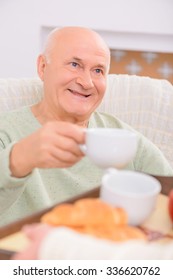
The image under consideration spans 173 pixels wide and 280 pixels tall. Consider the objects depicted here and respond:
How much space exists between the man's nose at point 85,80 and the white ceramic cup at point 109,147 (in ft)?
1.95

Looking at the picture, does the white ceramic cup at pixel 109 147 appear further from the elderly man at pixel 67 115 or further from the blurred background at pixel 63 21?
the blurred background at pixel 63 21

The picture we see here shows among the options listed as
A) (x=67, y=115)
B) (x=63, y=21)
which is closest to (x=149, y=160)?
(x=67, y=115)

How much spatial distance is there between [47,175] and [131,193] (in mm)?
651

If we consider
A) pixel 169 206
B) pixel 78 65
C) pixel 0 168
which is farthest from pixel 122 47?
pixel 169 206

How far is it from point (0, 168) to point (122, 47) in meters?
1.67

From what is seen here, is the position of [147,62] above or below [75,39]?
below

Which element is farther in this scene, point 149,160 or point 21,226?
point 149,160

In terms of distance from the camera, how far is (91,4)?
7.57 ft

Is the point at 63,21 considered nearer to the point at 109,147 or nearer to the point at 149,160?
the point at 149,160

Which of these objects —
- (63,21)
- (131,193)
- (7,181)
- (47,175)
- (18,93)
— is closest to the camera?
(131,193)

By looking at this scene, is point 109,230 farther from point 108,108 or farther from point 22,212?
point 108,108

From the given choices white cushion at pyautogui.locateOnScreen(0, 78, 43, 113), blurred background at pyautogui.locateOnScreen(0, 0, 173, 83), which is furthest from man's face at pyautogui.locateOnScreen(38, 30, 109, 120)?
blurred background at pyautogui.locateOnScreen(0, 0, 173, 83)

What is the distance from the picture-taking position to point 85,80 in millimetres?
1356
